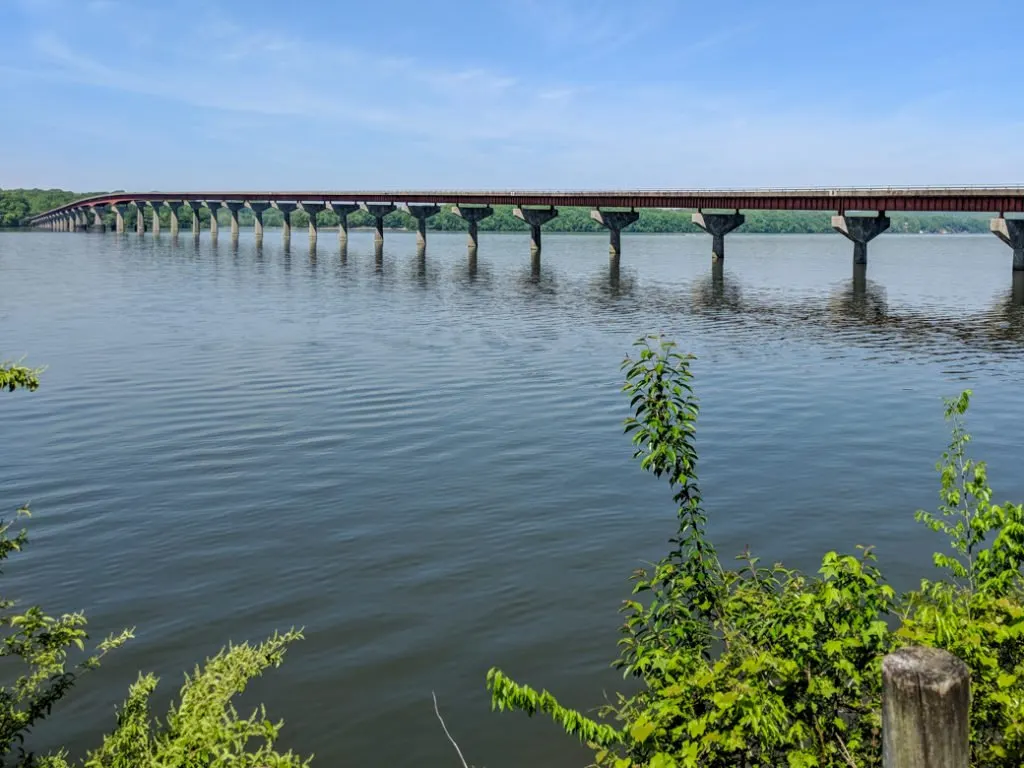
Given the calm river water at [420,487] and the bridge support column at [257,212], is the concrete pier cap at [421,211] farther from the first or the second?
the calm river water at [420,487]

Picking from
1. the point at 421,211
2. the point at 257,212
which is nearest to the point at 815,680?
the point at 421,211

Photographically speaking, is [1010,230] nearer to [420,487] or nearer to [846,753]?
[420,487]

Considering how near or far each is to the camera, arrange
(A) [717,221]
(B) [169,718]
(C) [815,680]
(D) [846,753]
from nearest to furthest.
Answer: (D) [846,753] < (C) [815,680] < (B) [169,718] < (A) [717,221]

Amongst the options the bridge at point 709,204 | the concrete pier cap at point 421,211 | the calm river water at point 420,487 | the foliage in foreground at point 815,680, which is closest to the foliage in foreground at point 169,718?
the foliage in foreground at point 815,680

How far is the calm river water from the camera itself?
35.9 feet

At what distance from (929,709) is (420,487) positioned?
14.6 m

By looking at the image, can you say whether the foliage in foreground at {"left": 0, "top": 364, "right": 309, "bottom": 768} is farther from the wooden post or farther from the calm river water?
the wooden post

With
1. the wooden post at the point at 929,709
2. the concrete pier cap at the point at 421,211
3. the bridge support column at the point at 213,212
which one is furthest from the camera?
the bridge support column at the point at 213,212

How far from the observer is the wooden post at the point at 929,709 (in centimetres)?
387

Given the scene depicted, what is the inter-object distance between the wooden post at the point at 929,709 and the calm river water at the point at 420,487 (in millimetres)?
5691

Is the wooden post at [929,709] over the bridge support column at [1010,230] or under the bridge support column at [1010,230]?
under

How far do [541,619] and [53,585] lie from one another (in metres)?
7.11

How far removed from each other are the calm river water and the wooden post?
5691 mm

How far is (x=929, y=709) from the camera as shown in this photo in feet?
12.8
